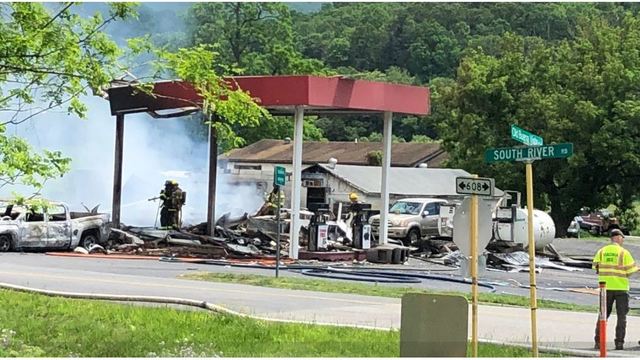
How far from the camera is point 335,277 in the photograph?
2392 centimetres

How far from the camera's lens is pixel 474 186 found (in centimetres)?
1127

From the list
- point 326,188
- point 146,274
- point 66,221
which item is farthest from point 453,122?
point 146,274

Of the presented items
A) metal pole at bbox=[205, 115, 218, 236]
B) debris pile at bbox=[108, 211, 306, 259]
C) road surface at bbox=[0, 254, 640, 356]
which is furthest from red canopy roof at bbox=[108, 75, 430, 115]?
road surface at bbox=[0, 254, 640, 356]

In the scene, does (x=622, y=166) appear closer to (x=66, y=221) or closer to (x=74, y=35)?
(x=66, y=221)

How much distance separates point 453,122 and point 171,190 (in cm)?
2714

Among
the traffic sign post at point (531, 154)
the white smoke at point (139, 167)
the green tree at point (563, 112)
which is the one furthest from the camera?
the green tree at point (563, 112)

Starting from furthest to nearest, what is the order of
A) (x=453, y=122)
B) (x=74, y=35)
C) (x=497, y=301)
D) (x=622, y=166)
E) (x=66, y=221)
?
1. (x=453, y=122)
2. (x=622, y=166)
3. (x=66, y=221)
4. (x=497, y=301)
5. (x=74, y=35)

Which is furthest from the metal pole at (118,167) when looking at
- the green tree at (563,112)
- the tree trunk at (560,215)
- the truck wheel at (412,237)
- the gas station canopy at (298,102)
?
the tree trunk at (560,215)

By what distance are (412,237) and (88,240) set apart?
41.4 ft

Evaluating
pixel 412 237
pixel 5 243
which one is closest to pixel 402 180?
pixel 412 237

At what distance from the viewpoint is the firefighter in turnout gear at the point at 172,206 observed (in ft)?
112

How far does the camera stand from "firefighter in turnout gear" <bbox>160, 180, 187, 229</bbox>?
1342 inches

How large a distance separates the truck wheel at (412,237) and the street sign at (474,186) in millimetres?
25685

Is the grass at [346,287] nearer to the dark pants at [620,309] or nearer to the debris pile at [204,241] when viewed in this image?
the dark pants at [620,309]
